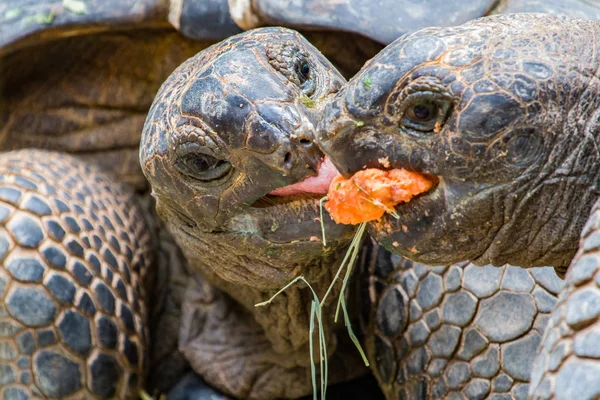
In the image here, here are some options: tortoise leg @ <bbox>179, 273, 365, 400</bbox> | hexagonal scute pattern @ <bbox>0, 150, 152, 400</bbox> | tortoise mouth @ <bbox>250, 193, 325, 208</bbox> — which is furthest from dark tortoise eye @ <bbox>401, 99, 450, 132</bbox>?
hexagonal scute pattern @ <bbox>0, 150, 152, 400</bbox>

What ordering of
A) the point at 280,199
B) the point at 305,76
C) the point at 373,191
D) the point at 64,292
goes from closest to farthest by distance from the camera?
the point at 373,191
the point at 280,199
the point at 305,76
the point at 64,292

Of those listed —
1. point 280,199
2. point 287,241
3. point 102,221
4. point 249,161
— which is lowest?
point 102,221

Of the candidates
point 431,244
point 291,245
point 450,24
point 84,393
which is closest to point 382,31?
point 450,24

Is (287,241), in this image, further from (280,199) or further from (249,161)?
(249,161)

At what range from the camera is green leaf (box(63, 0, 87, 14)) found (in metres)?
3.79

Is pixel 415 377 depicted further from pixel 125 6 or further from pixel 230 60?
pixel 125 6

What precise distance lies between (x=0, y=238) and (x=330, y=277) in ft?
3.81

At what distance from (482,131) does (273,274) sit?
1.07m

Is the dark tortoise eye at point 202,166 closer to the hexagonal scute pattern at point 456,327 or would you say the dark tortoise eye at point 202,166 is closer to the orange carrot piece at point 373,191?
the orange carrot piece at point 373,191

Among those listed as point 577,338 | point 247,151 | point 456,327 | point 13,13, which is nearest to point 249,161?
point 247,151

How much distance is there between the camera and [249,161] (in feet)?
9.12

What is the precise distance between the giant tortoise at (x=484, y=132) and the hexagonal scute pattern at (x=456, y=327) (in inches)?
24.9

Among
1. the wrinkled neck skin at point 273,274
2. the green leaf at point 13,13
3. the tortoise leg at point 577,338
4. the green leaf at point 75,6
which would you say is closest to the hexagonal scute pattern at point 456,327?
the wrinkled neck skin at point 273,274

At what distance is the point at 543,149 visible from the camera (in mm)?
2283
